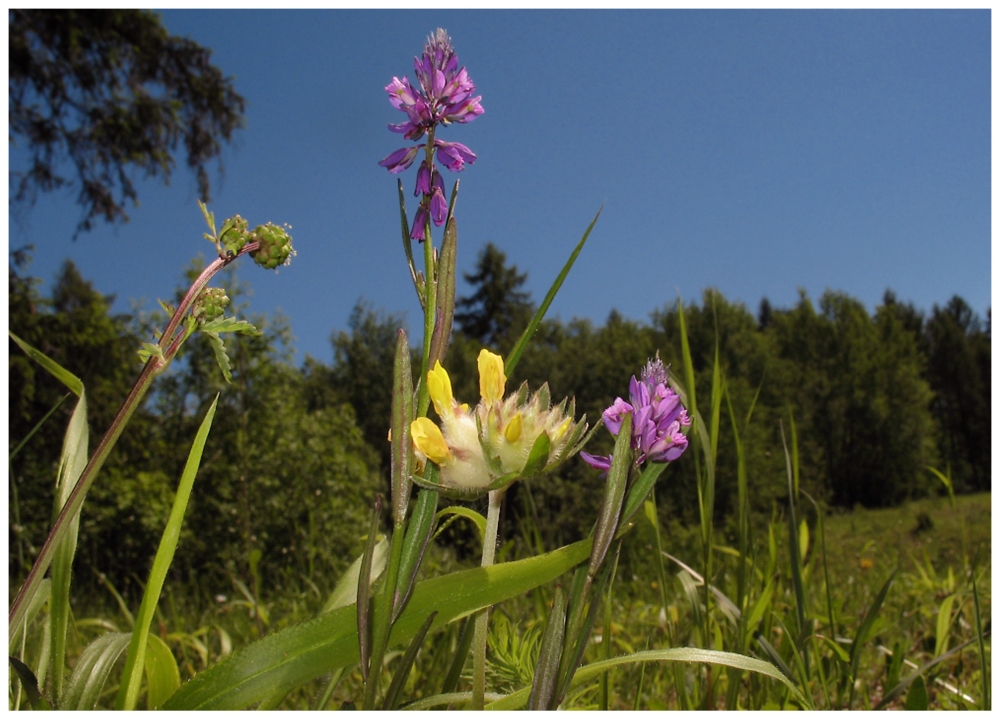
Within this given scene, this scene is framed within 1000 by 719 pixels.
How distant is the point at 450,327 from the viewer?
43 cm

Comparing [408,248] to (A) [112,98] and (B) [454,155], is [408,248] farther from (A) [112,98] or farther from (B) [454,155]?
(A) [112,98]

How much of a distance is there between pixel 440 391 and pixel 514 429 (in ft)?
0.19

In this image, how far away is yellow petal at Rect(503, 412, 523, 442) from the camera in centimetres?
38

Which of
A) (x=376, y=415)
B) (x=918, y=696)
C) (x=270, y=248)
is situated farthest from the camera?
(x=376, y=415)

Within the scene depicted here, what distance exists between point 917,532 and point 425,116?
52.2 ft

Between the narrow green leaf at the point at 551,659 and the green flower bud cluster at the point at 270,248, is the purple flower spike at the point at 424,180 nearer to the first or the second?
the green flower bud cluster at the point at 270,248

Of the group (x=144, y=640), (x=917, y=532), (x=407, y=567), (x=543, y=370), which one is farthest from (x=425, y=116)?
(x=917, y=532)

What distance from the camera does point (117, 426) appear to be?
0.43 meters

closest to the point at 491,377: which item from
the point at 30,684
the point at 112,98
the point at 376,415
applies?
the point at 30,684

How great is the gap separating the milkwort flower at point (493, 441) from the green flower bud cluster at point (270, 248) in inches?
5.7

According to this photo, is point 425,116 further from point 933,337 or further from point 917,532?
point 933,337

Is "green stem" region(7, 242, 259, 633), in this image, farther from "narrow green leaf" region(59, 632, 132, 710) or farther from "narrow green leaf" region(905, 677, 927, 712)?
"narrow green leaf" region(905, 677, 927, 712)

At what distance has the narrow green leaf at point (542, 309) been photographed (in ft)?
1.57

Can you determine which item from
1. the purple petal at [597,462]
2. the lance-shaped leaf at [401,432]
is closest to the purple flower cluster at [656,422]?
the purple petal at [597,462]
